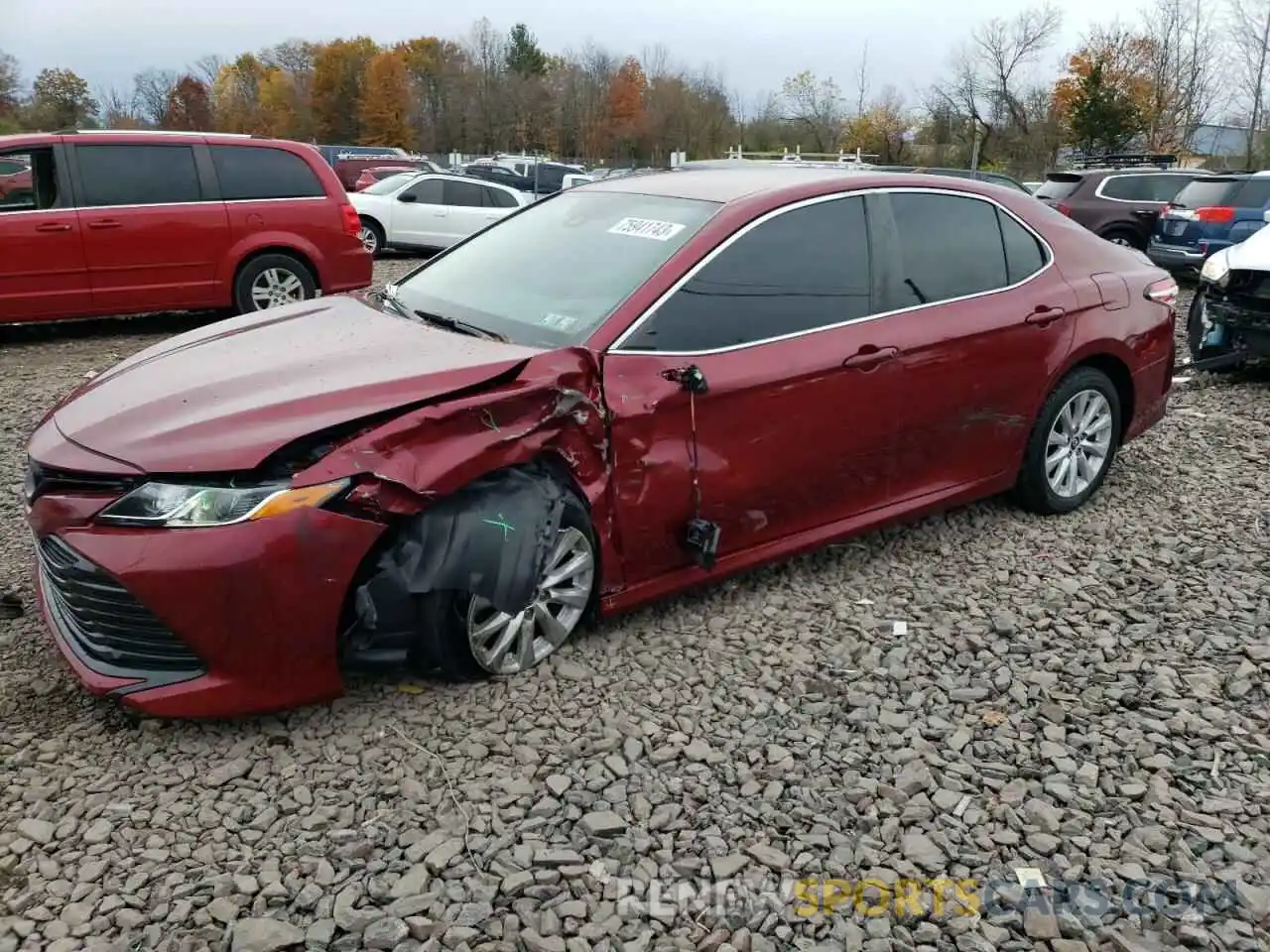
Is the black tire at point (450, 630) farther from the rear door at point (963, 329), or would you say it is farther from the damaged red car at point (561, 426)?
the rear door at point (963, 329)

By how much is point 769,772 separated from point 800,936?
0.61 m

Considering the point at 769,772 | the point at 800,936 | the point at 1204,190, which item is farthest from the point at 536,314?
the point at 1204,190

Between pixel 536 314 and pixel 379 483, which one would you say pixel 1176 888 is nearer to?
pixel 379 483

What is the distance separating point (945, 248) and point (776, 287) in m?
0.99

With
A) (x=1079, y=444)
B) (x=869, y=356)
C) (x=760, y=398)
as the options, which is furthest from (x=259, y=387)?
(x=1079, y=444)

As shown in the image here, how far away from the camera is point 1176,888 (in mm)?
2529

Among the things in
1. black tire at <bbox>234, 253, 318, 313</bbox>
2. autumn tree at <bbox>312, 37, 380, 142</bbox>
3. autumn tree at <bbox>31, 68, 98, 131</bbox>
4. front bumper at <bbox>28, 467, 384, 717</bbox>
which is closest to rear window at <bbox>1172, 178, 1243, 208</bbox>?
black tire at <bbox>234, 253, 318, 313</bbox>

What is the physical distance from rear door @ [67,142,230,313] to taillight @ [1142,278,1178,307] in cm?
737

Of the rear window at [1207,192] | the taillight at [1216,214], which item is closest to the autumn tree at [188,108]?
the rear window at [1207,192]

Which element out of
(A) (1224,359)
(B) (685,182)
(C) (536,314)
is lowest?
(A) (1224,359)

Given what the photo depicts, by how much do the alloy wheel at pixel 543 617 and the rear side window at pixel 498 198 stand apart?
1350cm

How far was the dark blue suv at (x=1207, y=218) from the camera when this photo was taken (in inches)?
500

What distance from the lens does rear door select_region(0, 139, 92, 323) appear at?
815cm

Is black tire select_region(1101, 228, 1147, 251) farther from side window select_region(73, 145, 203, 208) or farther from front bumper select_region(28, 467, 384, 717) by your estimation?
front bumper select_region(28, 467, 384, 717)
